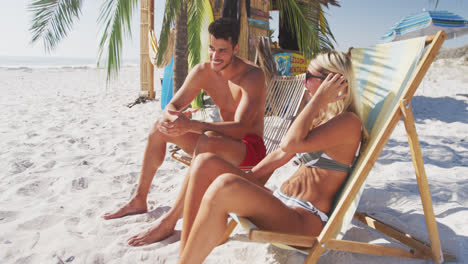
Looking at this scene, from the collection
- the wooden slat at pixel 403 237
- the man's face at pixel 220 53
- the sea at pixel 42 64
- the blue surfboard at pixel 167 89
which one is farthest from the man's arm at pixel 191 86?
the sea at pixel 42 64

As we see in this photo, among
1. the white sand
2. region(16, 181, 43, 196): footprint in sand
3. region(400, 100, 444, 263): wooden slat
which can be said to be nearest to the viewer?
region(400, 100, 444, 263): wooden slat

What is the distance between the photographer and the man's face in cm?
241

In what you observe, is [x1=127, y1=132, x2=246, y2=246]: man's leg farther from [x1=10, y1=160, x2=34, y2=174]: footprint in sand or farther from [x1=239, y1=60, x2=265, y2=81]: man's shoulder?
[x1=10, y1=160, x2=34, y2=174]: footprint in sand

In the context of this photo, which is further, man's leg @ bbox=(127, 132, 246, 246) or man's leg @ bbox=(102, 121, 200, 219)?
man's leg @ bbox=(102, 121, 200, 219)

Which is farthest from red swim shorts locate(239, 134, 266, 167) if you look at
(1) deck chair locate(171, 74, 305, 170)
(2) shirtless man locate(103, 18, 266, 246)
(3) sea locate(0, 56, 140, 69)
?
(3) sea locate(0, 56, 140, 69)

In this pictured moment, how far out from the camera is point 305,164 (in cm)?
176

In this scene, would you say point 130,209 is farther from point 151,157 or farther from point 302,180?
point 302,180

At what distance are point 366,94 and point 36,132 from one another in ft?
15.7

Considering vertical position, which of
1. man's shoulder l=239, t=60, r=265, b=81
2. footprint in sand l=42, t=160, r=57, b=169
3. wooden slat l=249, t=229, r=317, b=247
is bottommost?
footprint in sand l=42, t=160, r=57, b=169

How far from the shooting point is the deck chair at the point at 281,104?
130 inches

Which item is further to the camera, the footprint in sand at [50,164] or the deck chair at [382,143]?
the footprint in sand at [50,164]

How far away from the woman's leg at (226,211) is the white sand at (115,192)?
0.50 feet

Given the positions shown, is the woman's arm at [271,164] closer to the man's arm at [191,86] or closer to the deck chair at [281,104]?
the man's arm at [191,86]

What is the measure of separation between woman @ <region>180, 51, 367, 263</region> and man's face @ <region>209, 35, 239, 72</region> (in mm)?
888
